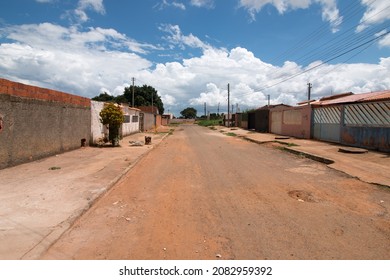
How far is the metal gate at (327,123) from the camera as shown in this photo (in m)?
19.0

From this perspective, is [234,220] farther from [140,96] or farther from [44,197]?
[140,96]

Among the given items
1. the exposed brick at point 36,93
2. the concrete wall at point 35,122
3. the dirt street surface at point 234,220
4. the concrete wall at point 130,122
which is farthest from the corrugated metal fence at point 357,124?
the concrete wall at point 130,122

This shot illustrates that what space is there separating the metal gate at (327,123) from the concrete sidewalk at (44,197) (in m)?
13.4

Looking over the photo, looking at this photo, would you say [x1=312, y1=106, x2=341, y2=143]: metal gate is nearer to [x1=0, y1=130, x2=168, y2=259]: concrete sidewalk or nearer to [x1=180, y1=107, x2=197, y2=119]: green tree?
[x1=0, y1=130, x2=168, y2=259]: concrete sidewalk

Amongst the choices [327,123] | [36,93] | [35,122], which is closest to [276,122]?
[327,123]

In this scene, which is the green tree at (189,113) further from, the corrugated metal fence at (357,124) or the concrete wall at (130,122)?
the corrugated metal fence at (357,124)

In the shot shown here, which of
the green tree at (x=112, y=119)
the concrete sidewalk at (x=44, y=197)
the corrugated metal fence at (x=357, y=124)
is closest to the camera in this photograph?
the concrete sidewalk at (x=44, y=197)

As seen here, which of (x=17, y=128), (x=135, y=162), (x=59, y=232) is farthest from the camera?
(x=135, y=162)

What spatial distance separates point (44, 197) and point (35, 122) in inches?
234

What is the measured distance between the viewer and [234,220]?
5.35 metres
